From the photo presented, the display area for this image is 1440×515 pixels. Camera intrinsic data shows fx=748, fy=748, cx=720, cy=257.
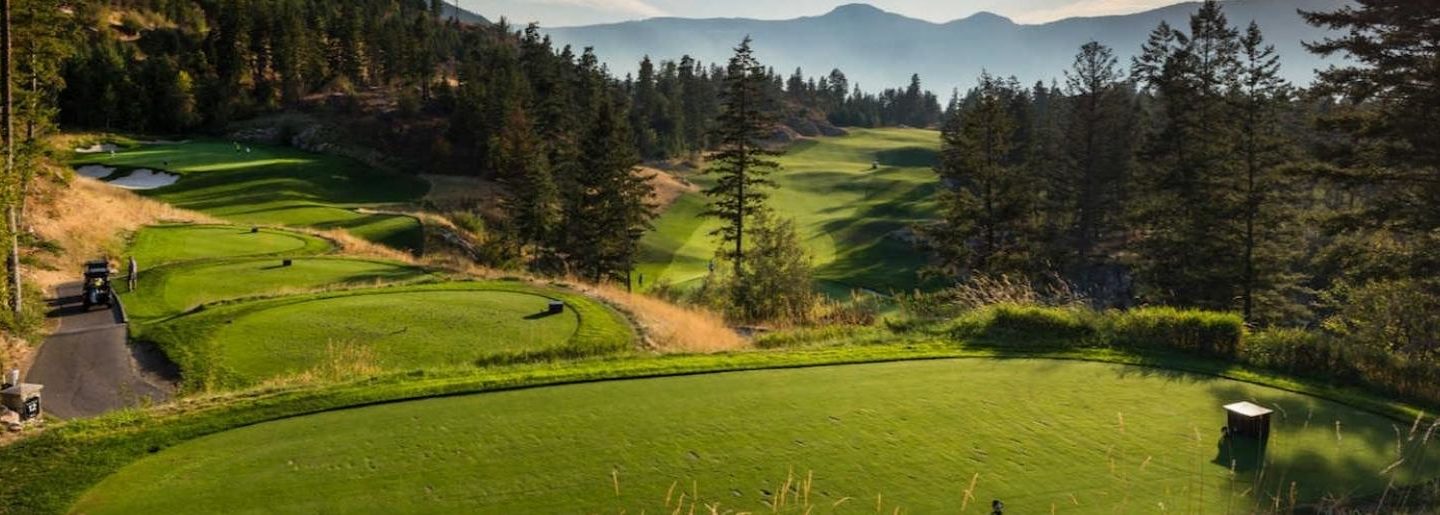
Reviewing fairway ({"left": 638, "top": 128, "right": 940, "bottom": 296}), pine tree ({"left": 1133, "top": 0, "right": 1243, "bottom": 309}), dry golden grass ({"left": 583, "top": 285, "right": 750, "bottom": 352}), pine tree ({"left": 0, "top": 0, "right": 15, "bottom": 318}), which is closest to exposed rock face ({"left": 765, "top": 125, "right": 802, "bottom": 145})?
fairway ({"left": 638, "top": 128, "right": 940, "bottom": 296})

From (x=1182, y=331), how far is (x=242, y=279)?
27.2 meters

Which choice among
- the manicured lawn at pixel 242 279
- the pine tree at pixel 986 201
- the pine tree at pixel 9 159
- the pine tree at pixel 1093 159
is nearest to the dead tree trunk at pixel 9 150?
the pine tree at pixel 9 159

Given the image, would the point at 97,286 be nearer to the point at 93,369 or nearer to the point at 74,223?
the point at 93,369

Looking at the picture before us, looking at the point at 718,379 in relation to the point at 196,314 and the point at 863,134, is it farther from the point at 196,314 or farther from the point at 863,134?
the point at 863,134

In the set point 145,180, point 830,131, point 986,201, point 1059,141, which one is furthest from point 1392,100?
point 830,131

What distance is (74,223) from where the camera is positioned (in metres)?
31.5

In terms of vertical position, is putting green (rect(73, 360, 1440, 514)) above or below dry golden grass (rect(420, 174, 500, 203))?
below

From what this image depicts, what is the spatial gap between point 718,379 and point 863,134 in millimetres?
144074

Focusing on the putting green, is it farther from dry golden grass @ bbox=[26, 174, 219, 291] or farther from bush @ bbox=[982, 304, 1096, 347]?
dry golden grass @ bbox=[26, 174, 219, 291]

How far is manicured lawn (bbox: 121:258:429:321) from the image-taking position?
22.3 metres

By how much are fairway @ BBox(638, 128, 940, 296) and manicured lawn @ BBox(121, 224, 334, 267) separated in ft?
61.0

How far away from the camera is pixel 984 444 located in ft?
27.1

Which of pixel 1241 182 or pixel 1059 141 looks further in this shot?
pixel 1059 141

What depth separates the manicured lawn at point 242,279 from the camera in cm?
2233
